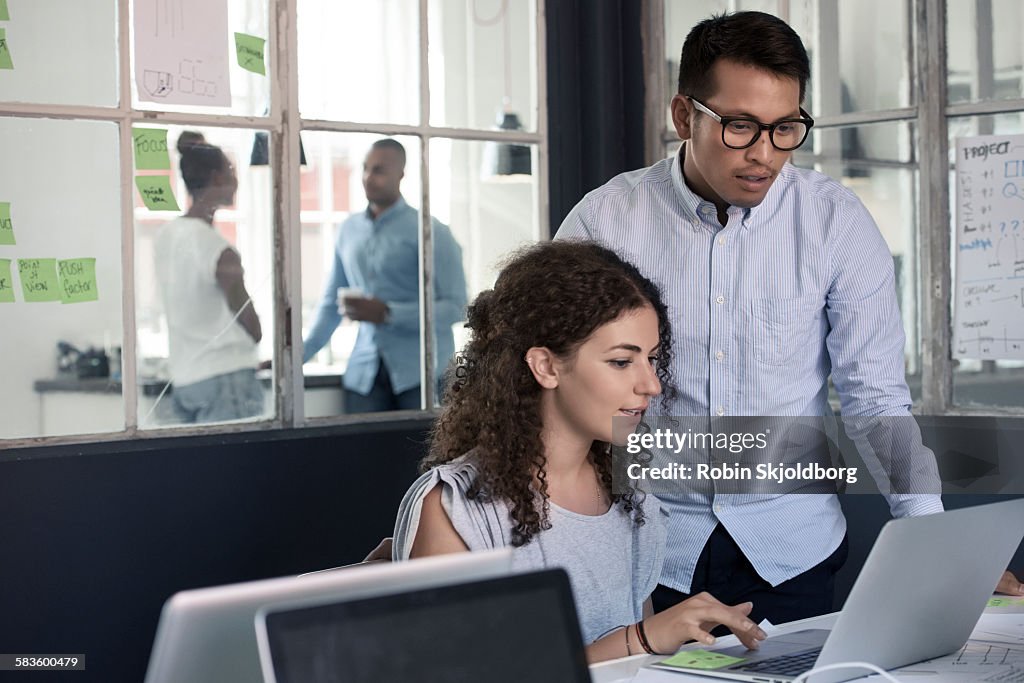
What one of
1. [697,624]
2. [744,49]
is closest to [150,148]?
[744,49]

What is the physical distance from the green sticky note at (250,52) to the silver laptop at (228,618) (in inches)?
90.4

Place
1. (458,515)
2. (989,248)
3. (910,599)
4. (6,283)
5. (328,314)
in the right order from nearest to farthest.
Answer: (910,599) → (458,515) → (6,283) → (989,248) → (328,314)

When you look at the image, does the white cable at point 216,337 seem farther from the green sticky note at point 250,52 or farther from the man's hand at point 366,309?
the green sticky note at point 250,52

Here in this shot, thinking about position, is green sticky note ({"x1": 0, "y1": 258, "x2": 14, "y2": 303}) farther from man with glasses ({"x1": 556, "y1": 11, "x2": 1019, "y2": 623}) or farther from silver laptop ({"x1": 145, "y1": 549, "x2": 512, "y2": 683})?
silver laptop ({"x1": 145, "y1": 549, "x2": 512, "y2": 683})

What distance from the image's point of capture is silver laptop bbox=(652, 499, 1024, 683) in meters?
1.35

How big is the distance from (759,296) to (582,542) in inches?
20.4

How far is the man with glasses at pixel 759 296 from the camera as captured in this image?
195 centimetres

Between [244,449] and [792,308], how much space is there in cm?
148

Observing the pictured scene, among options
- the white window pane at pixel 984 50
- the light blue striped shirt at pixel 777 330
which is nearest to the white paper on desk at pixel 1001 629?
the light blue striped shirt at pixel 777 330

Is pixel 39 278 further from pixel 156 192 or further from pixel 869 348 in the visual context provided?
pixel 869 348

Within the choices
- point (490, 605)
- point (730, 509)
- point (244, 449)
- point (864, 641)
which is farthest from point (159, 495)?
point (490, 605)

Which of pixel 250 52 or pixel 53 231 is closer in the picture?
pixel 53 231

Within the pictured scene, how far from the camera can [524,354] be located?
6.61 ft

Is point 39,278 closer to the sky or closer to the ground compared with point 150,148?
closer to the ground
